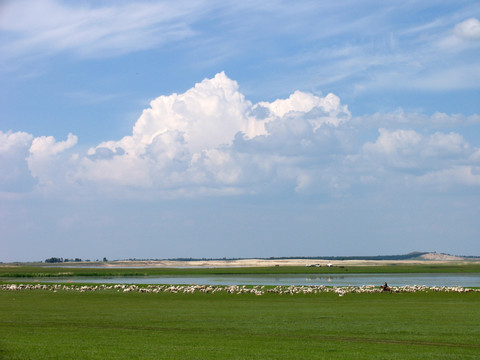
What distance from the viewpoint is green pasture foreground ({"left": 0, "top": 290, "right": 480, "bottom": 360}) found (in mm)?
20938

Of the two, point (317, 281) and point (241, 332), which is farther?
point (317, 281)

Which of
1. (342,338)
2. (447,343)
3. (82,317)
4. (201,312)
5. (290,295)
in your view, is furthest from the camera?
(290,295)

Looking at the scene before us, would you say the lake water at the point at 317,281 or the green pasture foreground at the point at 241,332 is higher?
the green pasture foreground at the point at 241,332

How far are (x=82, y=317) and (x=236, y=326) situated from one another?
10264 mm

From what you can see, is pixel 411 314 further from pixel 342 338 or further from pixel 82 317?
pixel 82 317

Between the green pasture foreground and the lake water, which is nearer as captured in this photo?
the green pasture foreground

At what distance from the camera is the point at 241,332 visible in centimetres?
2709

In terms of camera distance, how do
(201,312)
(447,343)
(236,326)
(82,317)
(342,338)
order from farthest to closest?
(201,312)
(82,317)
(236,326)
(342,338)
(447,343)

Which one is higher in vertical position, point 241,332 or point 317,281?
point 241,332

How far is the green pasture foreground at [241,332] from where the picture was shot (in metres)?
20.9

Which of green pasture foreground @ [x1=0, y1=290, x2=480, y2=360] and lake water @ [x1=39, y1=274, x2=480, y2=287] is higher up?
green pasture foreground @ [x1=0, y1=290, x2=480, y2=360]

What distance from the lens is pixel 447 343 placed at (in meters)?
23.2

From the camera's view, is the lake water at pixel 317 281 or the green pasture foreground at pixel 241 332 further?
the lake water at pixel 317 281

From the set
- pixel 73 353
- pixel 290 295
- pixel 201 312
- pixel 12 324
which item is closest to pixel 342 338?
pixel 73 353
